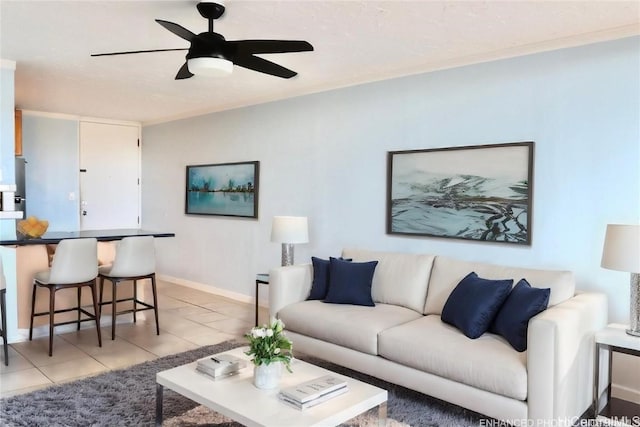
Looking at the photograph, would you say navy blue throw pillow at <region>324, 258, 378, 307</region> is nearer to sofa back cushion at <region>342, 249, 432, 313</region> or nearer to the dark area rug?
sofa back cushion at <region>342, 249, 432, 313</region>

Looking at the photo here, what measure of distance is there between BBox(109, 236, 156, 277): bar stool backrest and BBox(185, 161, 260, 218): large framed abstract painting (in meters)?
1.57

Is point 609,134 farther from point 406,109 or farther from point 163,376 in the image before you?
point 163,376

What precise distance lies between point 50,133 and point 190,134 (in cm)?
210

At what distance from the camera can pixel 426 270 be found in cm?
368

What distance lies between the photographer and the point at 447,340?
2814 mm

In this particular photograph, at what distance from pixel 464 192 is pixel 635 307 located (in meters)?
1.47

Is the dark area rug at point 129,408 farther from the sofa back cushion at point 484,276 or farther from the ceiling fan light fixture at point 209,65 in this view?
the ceiling fan light fixture at point 209,65

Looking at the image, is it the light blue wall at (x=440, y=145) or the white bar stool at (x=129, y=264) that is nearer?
the light blue wall at (x=440, y=145)

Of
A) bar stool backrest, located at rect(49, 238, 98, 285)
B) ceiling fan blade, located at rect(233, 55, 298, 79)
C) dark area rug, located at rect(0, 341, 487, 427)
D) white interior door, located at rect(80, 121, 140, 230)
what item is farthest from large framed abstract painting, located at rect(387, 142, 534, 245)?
white interior door, located at rect(80, 121, 140, 230)

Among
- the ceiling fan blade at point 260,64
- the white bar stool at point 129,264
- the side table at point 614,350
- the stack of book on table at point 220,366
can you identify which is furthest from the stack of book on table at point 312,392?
the white bar stool at point 129,264

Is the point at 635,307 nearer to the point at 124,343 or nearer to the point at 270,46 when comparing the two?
the point at 270,46

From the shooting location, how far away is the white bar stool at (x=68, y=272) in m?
3.90

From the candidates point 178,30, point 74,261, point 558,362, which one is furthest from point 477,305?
point 74,261

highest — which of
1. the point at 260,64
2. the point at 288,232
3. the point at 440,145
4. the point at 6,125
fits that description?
the point at 260,64
